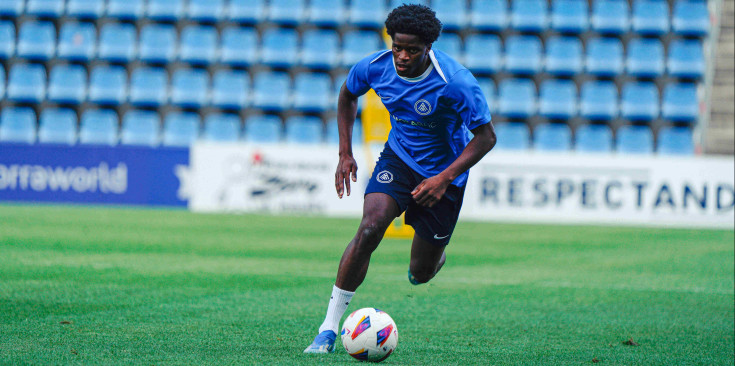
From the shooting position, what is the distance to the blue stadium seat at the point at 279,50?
68.2ft

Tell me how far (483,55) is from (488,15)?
1.03 meters

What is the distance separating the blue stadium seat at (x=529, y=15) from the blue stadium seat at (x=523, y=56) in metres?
0.30

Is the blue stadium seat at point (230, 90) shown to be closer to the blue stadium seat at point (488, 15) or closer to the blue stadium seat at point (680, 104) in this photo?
the blue stadium seat at point (488, 15)

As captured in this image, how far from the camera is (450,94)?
4.88 m

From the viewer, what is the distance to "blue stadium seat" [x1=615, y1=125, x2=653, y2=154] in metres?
19.6

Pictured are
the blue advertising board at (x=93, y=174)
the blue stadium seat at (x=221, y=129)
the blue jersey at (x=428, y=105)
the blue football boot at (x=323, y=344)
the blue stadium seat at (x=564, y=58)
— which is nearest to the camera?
the blue football boot at (x=323, y=344)

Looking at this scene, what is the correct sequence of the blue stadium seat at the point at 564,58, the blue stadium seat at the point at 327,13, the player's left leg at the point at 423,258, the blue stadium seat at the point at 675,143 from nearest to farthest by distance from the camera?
the player's left leg at the point at 423,258
the blue stadium seat at the point at 675,143
the blue stadium seat at the point at 564,58
the blue stadium seat at the point at 327,13

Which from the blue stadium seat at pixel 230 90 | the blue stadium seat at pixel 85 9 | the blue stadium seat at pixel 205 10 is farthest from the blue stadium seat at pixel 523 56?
the blue stadium seat at pixel 85 9

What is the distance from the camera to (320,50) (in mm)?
20844

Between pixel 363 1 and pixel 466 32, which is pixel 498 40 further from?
pixel 363 1

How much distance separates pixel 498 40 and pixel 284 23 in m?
5.06

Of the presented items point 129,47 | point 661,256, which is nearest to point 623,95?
point 661,256

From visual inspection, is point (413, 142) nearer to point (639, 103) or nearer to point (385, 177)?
point (385, 177)

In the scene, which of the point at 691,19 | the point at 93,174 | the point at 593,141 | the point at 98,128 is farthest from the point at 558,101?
the point at 98,128
